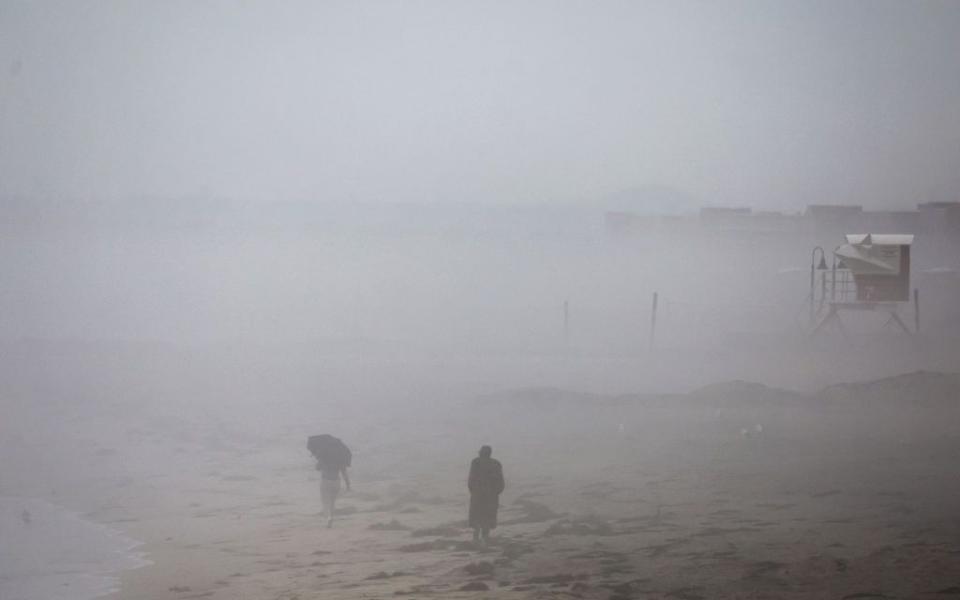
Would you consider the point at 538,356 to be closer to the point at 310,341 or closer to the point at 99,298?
the point at 310,341

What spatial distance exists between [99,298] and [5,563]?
71.8 m

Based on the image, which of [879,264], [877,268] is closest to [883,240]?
[879,264]

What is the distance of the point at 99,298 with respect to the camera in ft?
281

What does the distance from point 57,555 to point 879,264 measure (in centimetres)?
2523

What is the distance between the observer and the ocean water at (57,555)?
50.8 ft

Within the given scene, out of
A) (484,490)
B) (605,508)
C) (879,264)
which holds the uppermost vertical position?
(879,264)

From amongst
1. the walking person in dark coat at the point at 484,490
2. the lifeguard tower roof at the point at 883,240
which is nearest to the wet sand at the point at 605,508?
the walking person in dark coat at the point at 484,490

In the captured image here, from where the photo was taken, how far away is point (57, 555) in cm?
1770

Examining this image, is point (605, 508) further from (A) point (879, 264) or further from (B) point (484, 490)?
(A) point (879, 264)

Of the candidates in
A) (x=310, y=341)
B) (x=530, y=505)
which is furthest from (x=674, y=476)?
(x=310, y=341)

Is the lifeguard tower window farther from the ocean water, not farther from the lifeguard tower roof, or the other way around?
the ocean water

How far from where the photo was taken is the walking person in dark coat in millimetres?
15016

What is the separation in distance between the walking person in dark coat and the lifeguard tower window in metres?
21.6

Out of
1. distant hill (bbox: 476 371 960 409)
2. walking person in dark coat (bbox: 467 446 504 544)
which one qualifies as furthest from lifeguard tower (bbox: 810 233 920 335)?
walking person in dark coat (bbox: 467 446 504 544)
